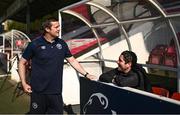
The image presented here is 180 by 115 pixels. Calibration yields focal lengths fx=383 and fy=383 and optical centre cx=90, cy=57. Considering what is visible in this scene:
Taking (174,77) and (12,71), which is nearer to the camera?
(174,77)

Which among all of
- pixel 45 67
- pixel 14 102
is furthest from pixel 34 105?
pixel 14 102

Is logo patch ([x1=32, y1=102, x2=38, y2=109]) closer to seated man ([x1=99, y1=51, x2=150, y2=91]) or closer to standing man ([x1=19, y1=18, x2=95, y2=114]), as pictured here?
standing man ([x1=19, y1=18, x2=95, y2=114])

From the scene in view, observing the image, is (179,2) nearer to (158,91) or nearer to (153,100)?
(158,91)

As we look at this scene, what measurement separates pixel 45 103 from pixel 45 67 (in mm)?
479

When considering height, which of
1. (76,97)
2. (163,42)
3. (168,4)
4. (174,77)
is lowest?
(76,97)

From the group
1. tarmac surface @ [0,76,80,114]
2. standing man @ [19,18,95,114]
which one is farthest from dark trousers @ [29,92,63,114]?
tarmac surface @ [0,76,80,114]

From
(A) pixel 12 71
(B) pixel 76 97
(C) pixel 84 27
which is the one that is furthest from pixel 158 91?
(A) pixel 12 71

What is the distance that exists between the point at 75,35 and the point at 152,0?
143 inches

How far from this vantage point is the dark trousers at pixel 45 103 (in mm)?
4875

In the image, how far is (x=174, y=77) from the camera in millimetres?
6945

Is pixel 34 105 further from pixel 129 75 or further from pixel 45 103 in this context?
pixel 129 75

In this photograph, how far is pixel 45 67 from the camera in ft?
15.8

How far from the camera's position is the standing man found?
15.8ft

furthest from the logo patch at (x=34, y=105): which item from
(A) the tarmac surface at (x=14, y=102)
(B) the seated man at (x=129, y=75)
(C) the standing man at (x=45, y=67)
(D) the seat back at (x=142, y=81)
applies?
(A) the tarmac surface at (x=14, y=102)
